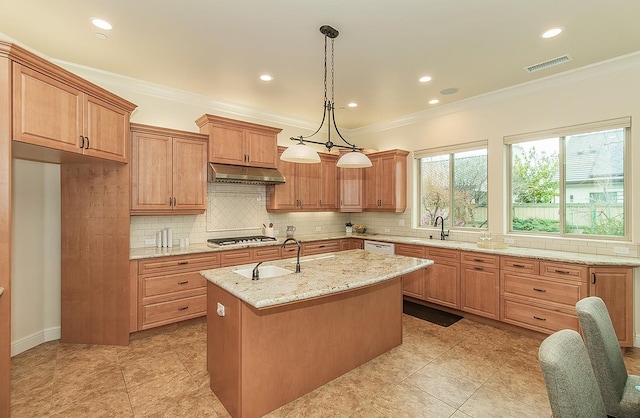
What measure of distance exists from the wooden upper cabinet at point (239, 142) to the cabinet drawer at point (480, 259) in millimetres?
3116

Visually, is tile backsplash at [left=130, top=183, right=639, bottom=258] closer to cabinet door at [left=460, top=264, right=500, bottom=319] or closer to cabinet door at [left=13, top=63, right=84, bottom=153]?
cabinet door at [left=460, top=264, right=500, bottom=319]

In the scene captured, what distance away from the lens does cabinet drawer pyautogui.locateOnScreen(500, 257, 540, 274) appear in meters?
3.50

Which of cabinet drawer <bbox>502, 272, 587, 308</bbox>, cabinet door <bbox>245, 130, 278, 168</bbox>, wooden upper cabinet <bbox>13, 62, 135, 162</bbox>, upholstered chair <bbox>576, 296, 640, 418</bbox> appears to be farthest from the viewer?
cabinet door <bbox>245, 130, 278, 168</bbox>

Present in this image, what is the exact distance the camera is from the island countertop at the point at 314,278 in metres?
1.93

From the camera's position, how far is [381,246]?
512 cm

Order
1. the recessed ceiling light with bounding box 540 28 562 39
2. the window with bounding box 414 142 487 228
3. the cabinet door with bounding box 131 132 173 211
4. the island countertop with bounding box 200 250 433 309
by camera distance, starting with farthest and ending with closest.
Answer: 1. the window with bounding box 414 142 487 228
2. the cabinet door with bounding box 131 132 173 211
3. the recessed ceiling light with bounding box 540 28 562 39
4. the island countertop with bounding box 200 250 433 309

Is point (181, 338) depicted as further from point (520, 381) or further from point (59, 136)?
point (520, 381)

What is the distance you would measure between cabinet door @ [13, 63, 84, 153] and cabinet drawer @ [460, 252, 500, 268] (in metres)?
4.57

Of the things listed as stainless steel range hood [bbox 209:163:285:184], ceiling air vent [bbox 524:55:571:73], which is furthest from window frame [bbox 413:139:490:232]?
stainless steel range hood [bbox 209:163:285:184]

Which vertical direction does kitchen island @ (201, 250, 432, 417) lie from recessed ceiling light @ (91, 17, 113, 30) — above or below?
below

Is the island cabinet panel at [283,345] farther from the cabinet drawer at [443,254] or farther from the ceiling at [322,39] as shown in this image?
the ceiling at [322,39]

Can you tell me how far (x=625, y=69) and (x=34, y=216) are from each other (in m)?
6.67

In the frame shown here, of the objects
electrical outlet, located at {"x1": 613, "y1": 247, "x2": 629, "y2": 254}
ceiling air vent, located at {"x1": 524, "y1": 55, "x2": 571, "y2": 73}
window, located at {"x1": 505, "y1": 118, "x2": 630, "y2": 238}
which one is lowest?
electrical outlet, located at {"x1": 613, "y1": 247, "x2": 629, "y2": 254}

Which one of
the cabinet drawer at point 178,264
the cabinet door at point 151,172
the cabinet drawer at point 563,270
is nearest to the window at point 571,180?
the cabinet drawer at point 563,270
